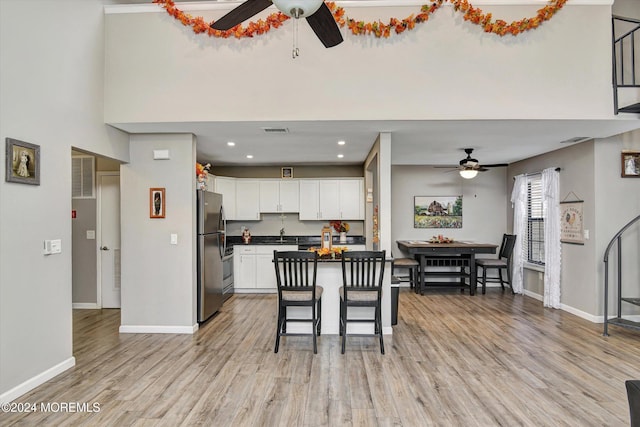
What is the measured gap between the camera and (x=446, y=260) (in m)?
6.95

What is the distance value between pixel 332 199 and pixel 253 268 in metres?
2.02

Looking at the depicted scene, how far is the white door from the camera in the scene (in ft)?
17.3

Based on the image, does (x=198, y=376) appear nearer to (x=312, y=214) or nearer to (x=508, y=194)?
(x=312, y=214)

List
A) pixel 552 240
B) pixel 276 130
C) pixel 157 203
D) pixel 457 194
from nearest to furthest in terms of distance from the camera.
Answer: pixel 276 130 → pixel 157 203 → pixel 552 240 → pixel 457 194

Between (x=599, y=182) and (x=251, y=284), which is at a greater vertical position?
(x=599, y=182)

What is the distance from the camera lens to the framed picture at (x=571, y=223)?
494 cm

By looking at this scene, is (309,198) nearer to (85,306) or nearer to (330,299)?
(330,299)

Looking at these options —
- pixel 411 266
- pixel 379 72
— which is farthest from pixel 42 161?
pixel 411 266

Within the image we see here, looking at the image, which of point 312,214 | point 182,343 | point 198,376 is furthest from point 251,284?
point 198,376

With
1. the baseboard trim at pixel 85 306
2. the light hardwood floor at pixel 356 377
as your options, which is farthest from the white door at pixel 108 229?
the light hardwood floor at pixel 356 377

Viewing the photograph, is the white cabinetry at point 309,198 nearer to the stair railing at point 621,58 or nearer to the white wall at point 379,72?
the white wall at point 379,72

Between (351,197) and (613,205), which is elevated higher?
(351,197)

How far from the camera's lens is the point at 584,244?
4863 millimetres

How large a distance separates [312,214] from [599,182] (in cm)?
454
